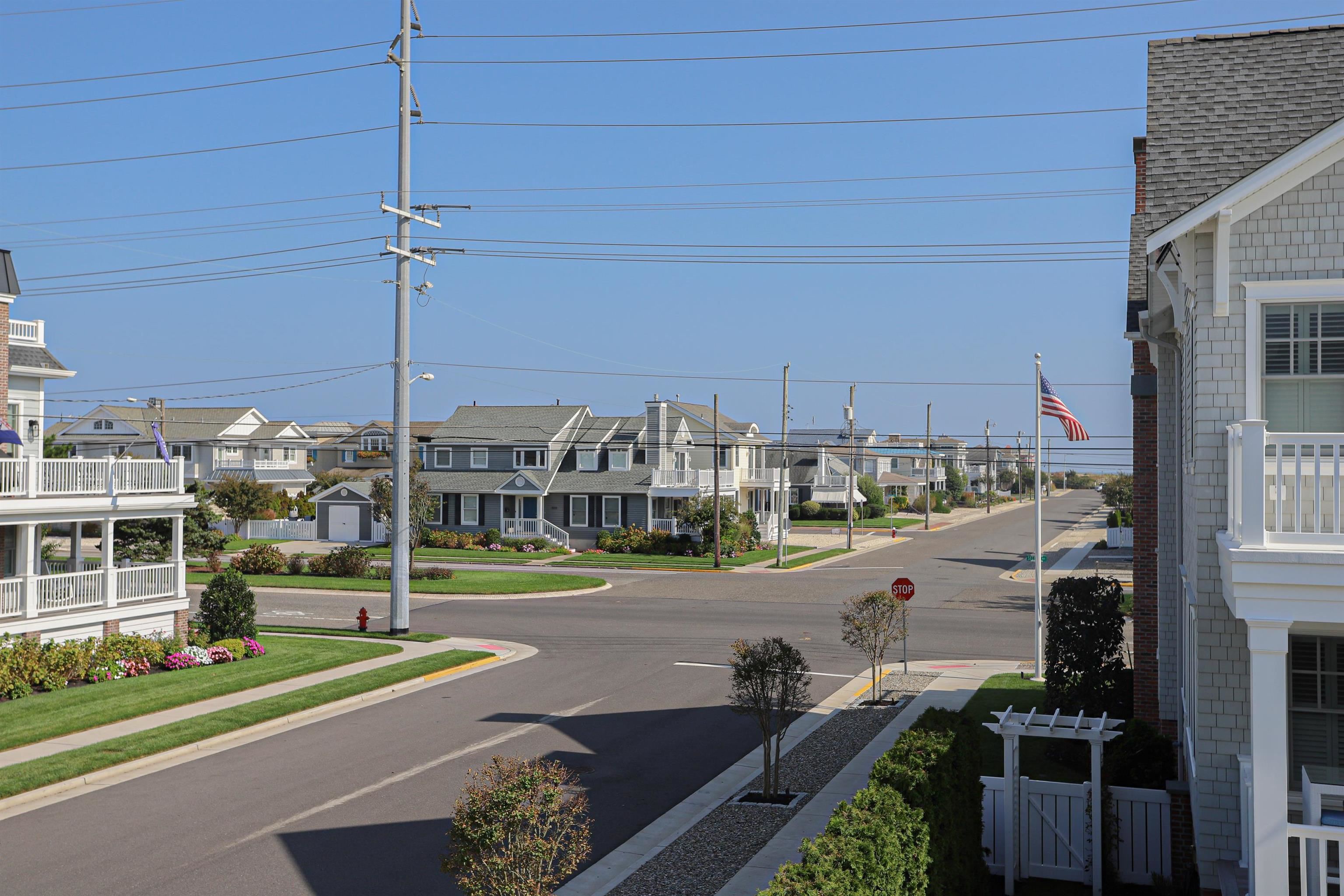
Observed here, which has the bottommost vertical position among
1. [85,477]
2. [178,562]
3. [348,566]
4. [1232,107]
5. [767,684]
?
[348,566]

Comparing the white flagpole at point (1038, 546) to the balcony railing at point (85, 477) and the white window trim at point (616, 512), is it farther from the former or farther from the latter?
the white window trim at point (616, 512)

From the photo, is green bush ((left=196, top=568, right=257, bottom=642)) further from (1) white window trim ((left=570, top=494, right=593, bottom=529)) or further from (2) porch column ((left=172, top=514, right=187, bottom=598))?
(1) white window trim ((left=570, top=494, right=593, bottom=529))

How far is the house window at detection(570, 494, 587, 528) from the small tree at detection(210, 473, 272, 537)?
57.9 ft

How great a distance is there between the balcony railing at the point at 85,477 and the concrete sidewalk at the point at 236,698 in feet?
15.8

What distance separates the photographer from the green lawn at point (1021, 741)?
1538 centimetres

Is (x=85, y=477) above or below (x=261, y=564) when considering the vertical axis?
above

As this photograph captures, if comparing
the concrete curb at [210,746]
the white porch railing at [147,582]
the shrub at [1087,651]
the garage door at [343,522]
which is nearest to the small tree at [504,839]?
the concrete curb at [210,746]

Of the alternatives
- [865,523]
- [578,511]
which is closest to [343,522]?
[578,511]

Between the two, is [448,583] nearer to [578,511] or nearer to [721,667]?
[578,511]

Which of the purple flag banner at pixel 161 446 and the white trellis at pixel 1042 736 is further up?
the purple flag banner at pixel 161 446

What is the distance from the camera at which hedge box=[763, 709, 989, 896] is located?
25.4ft

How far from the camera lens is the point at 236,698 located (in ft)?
70.4

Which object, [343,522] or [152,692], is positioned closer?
[152,692]

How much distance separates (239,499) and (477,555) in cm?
1452
